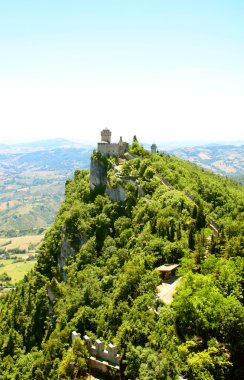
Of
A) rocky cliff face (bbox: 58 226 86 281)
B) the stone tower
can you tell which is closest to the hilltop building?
the stone tower

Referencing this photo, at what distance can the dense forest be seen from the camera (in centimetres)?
3753

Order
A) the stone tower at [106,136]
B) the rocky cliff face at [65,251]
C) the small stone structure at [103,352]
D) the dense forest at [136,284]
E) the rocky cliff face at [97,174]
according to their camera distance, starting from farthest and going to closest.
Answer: the stone tower at [106,136]
the rocky cliff face at [97,174]
the rocky cliff face at [65,251]
the small stone structure at [103,352]
the dense forest at [136,284]

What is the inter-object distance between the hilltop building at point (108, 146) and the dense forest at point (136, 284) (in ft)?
9.17

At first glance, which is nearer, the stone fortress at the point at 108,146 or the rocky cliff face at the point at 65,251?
the rocky cliff face at the point at 65,251

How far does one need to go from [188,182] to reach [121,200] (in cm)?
1767

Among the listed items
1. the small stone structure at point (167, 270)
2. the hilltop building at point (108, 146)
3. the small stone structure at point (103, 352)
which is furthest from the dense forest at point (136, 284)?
the hilltop building at point (108, 146)

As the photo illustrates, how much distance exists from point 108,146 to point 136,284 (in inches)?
2293

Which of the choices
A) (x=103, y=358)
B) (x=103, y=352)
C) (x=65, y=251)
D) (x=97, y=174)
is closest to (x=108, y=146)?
(x=97, y=174)

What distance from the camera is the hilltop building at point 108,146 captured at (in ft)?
342

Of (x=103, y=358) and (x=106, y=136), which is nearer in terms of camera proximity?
(x=103, y=358)

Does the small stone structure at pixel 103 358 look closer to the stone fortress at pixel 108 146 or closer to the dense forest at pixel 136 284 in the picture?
the dense forest at pixel 136 284

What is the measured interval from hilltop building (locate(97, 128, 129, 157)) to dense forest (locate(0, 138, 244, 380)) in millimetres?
2795

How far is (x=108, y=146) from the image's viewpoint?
105m

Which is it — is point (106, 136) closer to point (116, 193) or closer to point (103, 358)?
point (116, 193)
